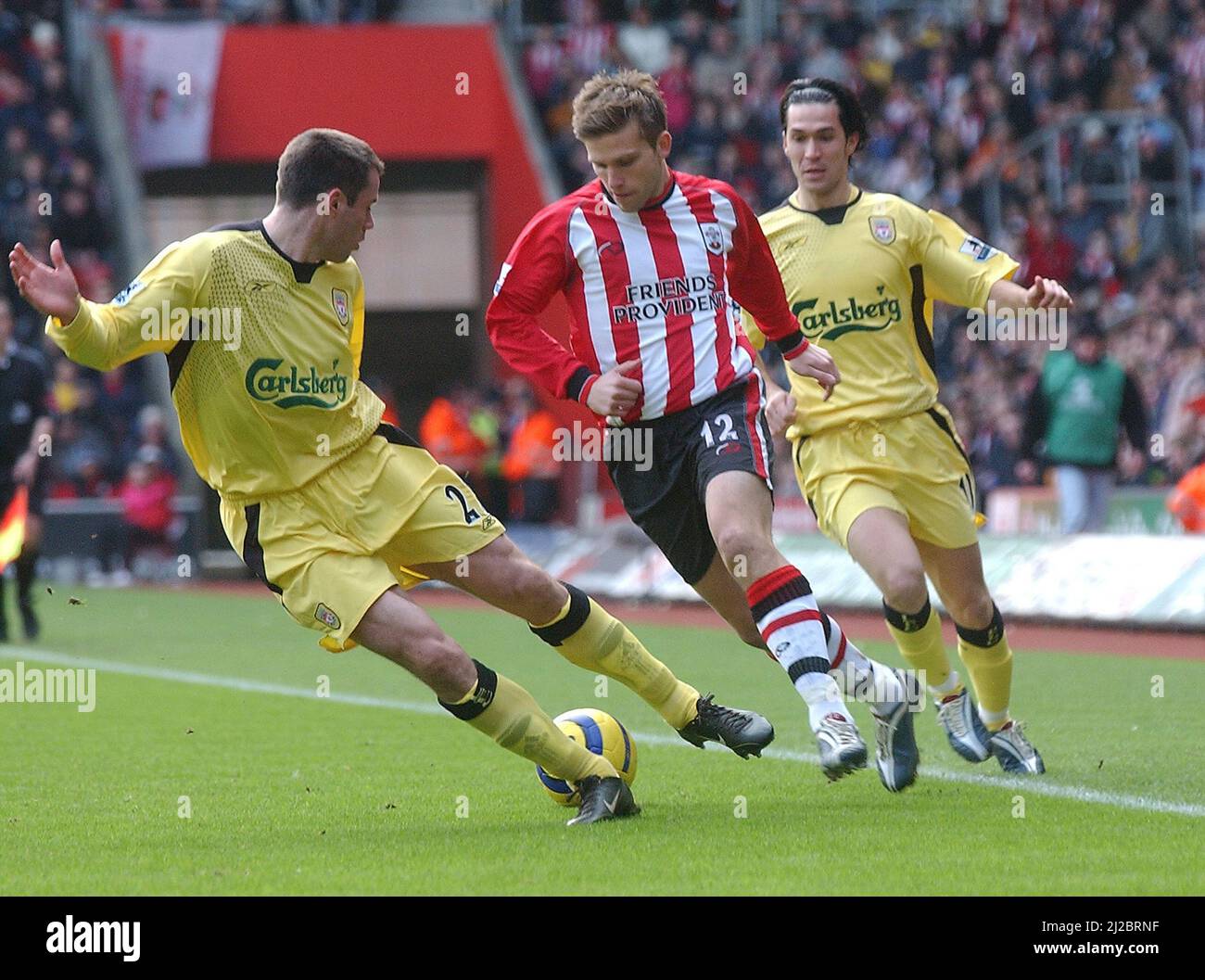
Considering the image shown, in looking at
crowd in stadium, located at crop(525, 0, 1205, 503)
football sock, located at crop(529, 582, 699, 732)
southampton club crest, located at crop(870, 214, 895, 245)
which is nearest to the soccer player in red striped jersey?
football sock, located at crop(529, 582, 699, 732)

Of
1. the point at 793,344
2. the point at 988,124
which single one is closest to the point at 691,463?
the point at 793,344

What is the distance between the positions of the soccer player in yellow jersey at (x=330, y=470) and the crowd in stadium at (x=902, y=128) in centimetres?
1233

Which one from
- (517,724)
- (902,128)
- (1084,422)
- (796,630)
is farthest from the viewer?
(902,128)

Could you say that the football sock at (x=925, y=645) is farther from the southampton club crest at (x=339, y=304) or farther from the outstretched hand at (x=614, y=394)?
the southampton club crest at (x=339, y=304)

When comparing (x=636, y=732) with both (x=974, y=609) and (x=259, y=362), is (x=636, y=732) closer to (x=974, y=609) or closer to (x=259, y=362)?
(x=974, y=609)

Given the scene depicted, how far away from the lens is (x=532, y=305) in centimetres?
647

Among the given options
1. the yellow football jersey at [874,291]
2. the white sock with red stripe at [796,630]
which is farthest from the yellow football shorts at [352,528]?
the yellow football jersey at [874,291]

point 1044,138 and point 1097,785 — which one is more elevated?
point 1044,138

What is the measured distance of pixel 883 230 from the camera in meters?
7.09

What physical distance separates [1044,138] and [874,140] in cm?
219

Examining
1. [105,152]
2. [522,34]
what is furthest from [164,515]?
[522,34]

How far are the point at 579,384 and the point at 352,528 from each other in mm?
867
